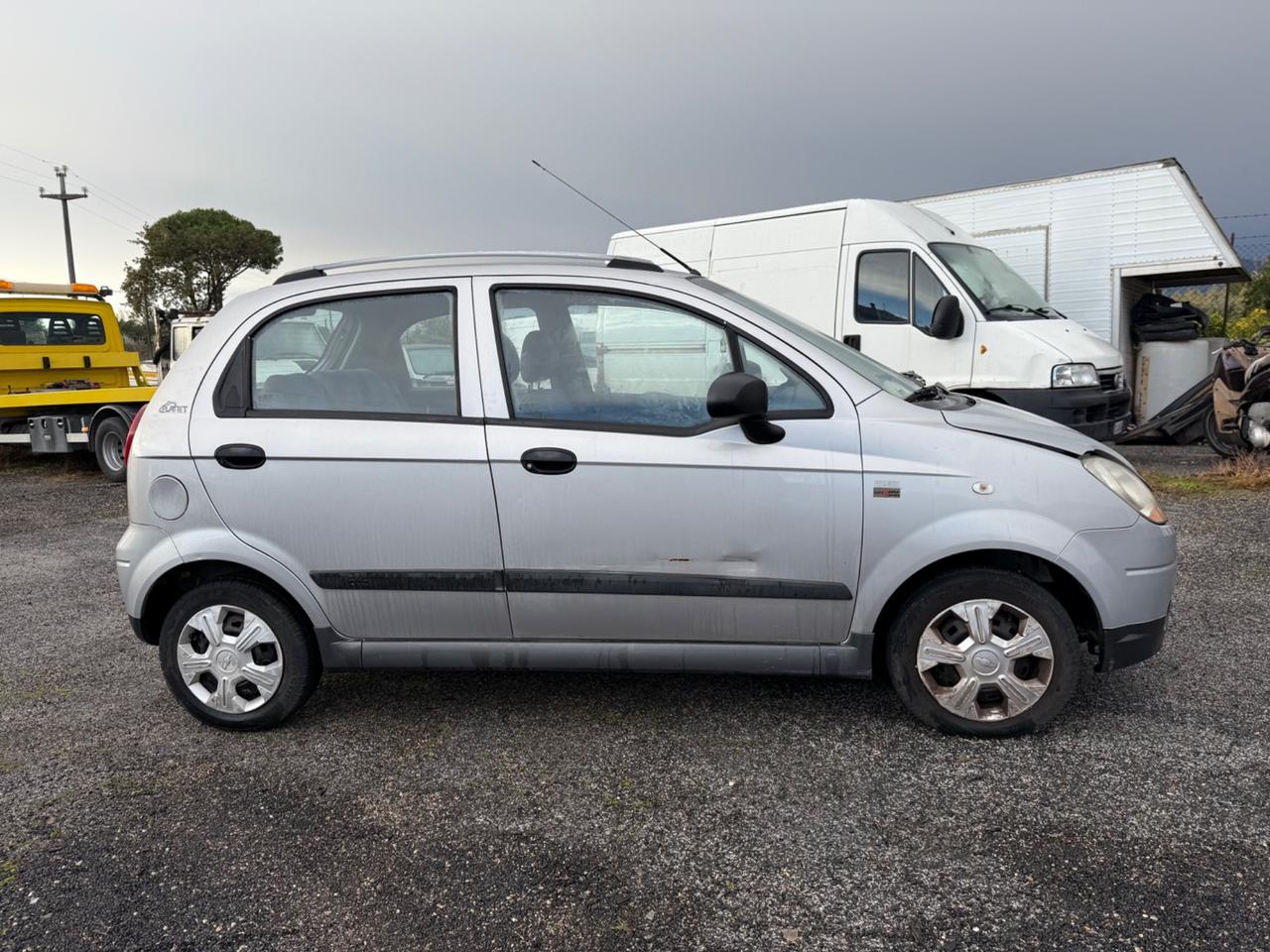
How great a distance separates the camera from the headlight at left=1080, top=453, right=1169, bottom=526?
3213 millimetres

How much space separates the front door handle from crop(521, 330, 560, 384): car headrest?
29cm

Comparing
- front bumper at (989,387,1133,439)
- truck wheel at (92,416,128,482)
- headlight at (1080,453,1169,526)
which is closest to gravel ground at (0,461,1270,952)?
headlight at (1080,453,1169,526)

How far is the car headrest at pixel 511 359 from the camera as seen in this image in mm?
3387

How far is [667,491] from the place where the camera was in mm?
3225

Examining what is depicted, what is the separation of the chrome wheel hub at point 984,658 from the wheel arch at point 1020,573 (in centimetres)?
14

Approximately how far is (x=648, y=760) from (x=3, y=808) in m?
2.18

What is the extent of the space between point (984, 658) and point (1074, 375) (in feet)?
17.1

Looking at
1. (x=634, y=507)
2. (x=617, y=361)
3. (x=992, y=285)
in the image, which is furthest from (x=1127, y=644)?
(x=992, y=285)

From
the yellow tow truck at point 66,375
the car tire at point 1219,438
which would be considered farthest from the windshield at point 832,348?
the yellow tow truck at point 66,375

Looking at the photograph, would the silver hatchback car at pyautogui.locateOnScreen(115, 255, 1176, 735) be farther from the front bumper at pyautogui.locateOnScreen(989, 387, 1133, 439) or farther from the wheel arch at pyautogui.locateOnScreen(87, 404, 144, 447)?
the wheel arch at pyautogui.locateOnScreen(87, 404, 144, 447)

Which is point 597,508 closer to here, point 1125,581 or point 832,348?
point 832,348

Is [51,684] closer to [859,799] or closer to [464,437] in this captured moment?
[464,437]

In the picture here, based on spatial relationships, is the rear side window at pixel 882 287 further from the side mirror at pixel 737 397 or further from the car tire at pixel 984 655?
the side mirror at pixel 737 397

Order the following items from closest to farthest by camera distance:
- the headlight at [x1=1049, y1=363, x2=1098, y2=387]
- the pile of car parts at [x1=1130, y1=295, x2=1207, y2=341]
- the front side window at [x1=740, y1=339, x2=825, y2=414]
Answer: the front side window at [x1=740, y1=339, x2=825, y2=414] → the headlight at [x1=1049, y1=363, x2=1098, y2=387] → the pile of car parts at [x1=1130, y1=295, x2=1207, y2=341]
